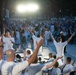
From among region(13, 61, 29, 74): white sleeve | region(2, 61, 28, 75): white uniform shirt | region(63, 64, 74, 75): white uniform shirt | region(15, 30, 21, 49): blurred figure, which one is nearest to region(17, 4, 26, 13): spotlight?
region(15, 30, 21, 49): blurred figure

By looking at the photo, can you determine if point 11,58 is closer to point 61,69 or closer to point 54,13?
point 61,69

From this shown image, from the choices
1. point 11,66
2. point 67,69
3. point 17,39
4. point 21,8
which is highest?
point 21,8

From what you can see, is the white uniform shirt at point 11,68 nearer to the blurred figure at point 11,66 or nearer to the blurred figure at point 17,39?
the blurred figure at point 11,66

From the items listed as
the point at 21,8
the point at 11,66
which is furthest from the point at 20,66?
the point at 21,8

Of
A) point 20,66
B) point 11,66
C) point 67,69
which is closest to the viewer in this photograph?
point 20,66

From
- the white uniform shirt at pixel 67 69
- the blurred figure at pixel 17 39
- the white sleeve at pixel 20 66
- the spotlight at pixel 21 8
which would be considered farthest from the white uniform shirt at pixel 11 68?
the blurred figure at pixel 17 39

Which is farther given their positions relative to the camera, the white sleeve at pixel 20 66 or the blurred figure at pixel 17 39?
the blurred figure at pixel 17 39

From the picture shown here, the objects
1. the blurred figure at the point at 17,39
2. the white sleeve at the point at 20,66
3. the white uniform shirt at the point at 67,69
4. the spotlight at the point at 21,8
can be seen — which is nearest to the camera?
the white sleeve at the point at 20,66

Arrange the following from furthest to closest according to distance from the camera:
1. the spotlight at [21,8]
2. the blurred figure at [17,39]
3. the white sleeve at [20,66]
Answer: the blurred figure at [17,39] → the spotlight at [21,8] → the white sleeve at [20,66]

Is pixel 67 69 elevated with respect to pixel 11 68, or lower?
lower

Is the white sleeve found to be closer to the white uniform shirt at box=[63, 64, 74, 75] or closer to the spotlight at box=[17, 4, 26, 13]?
the white uniform shirt at box=[63, 64, 74, 75]

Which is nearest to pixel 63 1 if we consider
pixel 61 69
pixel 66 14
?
pixel 66 14

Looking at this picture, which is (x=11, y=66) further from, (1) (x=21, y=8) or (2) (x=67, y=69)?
(1) (x=21, y=8)

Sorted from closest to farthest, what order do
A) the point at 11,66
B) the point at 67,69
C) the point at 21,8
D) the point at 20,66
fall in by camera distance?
the point at 20,66
the point at 11,66
the point at 67,69
the point at 21,8
